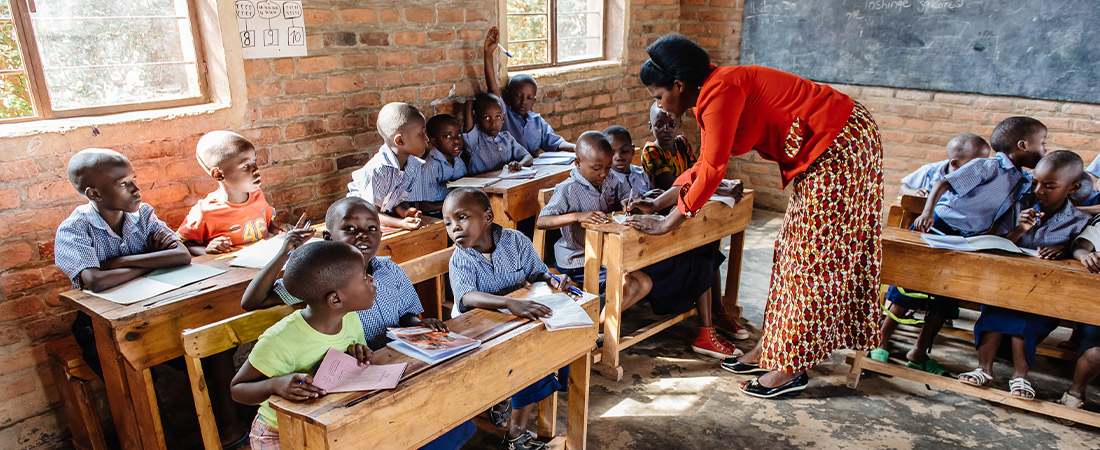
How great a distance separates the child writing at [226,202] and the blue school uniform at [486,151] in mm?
1616

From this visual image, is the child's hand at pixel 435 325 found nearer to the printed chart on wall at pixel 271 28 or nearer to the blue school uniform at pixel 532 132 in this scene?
the printed chart on wall at pixel 271 28

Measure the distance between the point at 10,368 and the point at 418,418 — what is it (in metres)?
2.13

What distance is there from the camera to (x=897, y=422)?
10.5 feet

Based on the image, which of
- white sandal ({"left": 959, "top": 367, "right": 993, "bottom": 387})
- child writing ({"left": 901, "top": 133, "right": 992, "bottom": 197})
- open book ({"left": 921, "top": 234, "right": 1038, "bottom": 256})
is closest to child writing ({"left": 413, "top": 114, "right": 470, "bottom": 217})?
open book ({"left": 921, "top": 234, "right": 1038, "bottom": 256})

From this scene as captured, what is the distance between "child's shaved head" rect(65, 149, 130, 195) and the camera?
264 centimetres

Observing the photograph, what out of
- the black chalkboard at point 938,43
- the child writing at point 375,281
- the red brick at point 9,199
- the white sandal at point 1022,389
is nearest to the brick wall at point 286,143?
the red brick at point 9,199

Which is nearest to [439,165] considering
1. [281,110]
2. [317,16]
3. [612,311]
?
[281,110]

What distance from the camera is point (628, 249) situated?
3293mm

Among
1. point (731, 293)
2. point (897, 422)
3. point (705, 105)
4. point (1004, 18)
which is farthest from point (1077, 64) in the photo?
point (705, 105)

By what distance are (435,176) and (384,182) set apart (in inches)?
19.5

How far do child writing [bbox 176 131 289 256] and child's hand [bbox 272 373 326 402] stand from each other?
141 cm

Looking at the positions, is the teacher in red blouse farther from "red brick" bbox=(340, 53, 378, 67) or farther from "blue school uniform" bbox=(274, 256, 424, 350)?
"red brick" bbox=(340, 53, 378, 67)

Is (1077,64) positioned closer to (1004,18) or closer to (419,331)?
(1004,18)

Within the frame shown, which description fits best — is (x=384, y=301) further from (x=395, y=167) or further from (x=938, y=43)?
(x=938, y=43)
